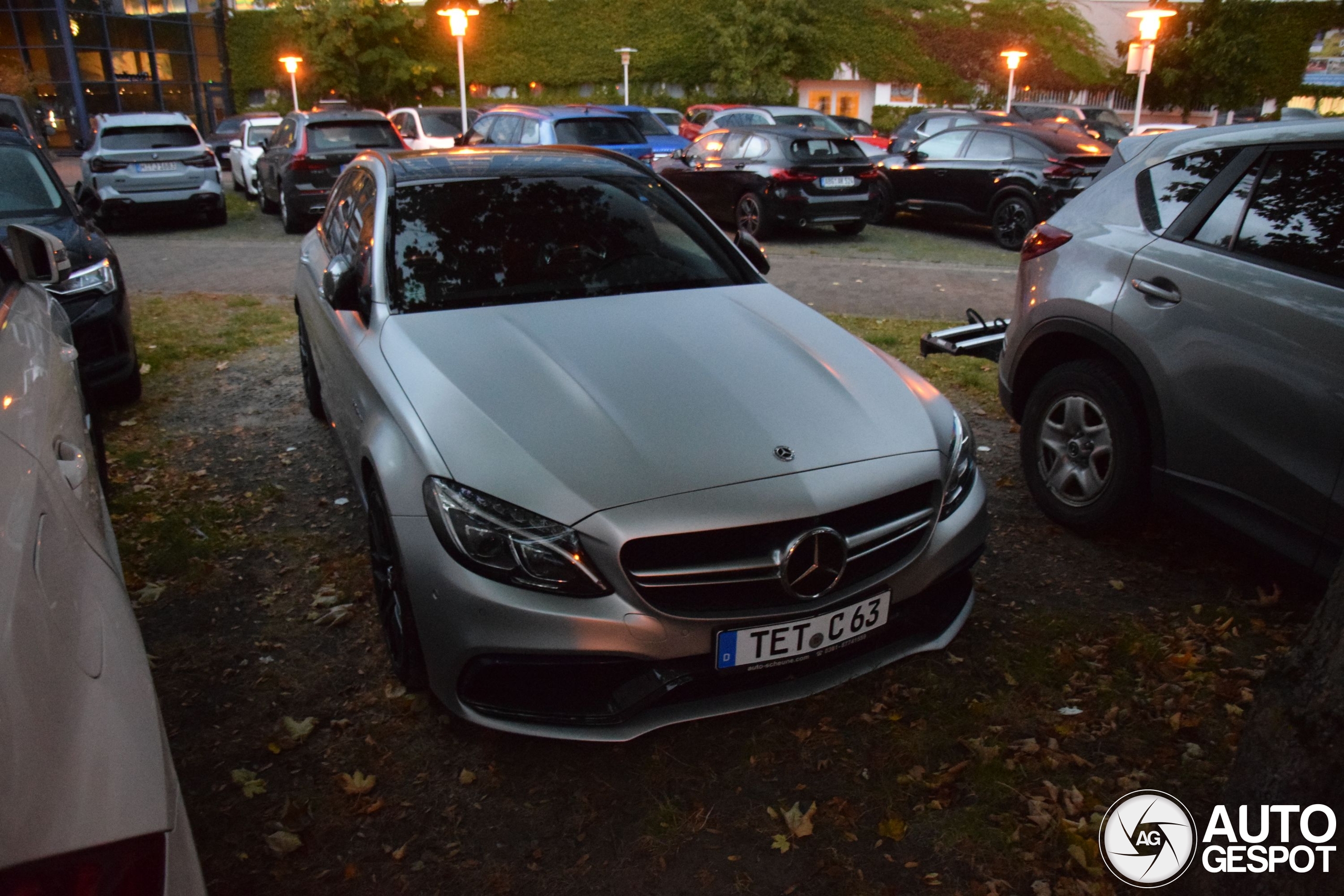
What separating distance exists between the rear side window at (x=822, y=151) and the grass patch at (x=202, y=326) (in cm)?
675

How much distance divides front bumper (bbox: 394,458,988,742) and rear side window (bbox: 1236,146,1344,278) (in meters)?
1.70

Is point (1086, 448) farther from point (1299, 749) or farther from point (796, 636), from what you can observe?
point (1299, 749)

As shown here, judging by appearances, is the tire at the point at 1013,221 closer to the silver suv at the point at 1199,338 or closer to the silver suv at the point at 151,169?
the silver suv at the point at 1199,338

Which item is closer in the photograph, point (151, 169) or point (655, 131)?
point (151, 169)

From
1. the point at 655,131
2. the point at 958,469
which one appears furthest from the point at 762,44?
the point at 958,469

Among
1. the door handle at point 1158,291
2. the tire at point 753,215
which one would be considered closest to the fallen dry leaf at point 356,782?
the door handle at point 1158,291

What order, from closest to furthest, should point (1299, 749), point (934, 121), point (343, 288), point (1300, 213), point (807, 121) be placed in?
point (1299, 749) → point (1300, 213) → point (343, 288) → point (934, 121) → point (807, 121)

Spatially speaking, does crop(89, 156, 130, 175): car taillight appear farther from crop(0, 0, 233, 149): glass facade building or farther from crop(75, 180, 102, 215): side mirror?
crop(0, 0, 233, 149): glass facade building

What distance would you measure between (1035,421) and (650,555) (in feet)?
8.42

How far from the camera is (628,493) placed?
8.84ft

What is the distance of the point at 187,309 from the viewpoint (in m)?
9.33

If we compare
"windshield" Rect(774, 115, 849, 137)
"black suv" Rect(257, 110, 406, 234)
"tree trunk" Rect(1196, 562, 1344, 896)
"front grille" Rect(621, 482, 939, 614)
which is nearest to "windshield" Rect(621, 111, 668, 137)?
"windshield" Rect(774, 115, 849, 137)

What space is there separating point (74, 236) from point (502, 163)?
11.6 feet

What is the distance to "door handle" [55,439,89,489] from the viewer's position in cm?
256
